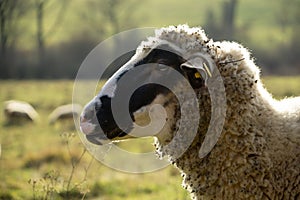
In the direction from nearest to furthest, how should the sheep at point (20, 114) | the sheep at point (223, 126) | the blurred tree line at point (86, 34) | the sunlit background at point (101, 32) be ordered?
1. the sheep at point (223, 126)
2. the sheep at point (20, 114)
3. the sunlit background at point (101, 32)
4. the blurred tree line at point (86, 34)

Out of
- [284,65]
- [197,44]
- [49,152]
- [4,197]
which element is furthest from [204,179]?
[284,65]

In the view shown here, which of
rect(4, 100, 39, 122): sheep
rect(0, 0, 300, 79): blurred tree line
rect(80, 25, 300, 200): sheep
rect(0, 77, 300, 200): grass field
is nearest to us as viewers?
rect(80, 25, 300, 200): sheep

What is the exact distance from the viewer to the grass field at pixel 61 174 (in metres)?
6.11

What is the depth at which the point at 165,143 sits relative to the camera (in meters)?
3.76

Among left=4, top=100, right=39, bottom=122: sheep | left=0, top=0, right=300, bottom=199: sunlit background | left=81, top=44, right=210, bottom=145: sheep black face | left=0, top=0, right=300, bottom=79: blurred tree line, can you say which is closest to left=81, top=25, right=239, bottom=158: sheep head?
left=81, top=44, right=210, bottom=145: sheep black face

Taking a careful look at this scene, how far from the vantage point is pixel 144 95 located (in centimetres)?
363

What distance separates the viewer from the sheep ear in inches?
142

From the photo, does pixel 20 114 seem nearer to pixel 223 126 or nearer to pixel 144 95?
pixel 144 95

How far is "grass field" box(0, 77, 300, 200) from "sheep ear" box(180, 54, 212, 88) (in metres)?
1.61

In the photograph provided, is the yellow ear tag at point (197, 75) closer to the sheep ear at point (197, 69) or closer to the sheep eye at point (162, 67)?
the sheep ear at point (197, 69)

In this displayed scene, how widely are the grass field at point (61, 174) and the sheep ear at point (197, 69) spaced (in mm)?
1608

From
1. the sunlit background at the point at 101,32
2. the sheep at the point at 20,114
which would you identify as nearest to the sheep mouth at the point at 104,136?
the sheep at the point at 20,114

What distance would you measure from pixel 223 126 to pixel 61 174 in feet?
16.7

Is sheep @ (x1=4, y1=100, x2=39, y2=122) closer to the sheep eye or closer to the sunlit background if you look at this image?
the sunlit background
